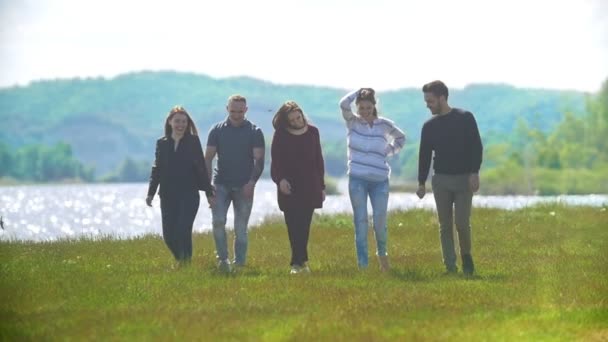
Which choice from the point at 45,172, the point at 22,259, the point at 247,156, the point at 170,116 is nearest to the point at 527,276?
the point at 247,156

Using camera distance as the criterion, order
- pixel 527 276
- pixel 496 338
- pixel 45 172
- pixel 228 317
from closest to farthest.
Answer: pixel 496 338, pixel 228 317, pixel 527 276, pixel 45 172

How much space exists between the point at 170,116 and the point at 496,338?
21.5 ft

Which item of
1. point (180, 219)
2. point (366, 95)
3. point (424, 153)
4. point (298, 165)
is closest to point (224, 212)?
point (180, 219)

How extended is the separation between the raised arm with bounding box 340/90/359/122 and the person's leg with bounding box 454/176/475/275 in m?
1.75

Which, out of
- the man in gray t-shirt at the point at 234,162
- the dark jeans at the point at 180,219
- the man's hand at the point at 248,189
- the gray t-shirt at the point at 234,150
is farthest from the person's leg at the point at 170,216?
the man's hand at the point at 248,189

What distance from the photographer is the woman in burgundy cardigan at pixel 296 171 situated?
1413 cm

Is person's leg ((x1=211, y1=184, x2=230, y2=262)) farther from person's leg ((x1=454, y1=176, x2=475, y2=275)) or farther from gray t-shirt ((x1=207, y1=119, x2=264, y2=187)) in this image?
person's leg ((x1=454, y1=176, x2=475, y2=275))

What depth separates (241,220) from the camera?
14461mm

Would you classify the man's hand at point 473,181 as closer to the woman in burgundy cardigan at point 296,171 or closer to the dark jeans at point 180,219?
the woman in burgundy cardigan at point 296,171

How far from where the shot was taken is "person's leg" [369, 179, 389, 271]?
46.2ft

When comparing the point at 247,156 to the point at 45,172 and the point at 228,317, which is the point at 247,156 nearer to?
the point at 228,317

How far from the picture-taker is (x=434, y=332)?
30.8ft

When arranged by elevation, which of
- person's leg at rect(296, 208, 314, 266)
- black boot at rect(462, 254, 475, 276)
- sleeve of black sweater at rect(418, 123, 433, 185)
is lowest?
black boot at rect(462, 254, 475, 276)

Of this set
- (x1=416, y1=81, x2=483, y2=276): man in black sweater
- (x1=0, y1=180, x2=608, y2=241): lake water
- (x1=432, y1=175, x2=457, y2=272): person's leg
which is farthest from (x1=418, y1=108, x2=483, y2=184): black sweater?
(x1=0, y1=180, x2=608, y2=241): lake water
